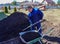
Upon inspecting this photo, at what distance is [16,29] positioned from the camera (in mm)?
4723

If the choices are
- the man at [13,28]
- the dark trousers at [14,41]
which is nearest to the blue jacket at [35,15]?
the man at [13,28]

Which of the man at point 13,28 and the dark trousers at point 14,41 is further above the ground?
the man at point 13,28

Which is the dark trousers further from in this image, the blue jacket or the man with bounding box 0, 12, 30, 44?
the blue jacket

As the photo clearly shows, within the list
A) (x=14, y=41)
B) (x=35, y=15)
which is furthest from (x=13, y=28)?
(x=35, y=15)

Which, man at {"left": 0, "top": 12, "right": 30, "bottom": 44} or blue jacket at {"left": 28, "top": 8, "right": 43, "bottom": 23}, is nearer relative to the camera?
man at {"left": 0, "top": 12, "right": 30, "bottom": 44}

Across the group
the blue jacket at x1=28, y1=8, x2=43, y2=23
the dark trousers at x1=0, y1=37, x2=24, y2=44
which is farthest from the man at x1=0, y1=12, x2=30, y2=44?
the blue jacket at x1=28, y1=8, x2=43, y2=23

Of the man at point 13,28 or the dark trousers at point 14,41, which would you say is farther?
the man at point 13,28

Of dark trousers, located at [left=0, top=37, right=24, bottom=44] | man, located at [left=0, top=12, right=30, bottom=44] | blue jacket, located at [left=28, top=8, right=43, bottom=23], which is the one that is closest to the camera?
dark trousers, located at [left=0, top=37, right=24, bottom=44]

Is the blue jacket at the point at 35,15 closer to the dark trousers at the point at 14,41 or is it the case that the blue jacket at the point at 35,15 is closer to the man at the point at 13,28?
the man at the point at 13,28

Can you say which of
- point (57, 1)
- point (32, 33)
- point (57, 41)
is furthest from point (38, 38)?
point (57, 1)

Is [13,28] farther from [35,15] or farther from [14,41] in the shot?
[35,15]

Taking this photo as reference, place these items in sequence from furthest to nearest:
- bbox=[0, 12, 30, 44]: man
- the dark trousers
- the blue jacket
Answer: the blue jacket → bbox=[0, 12, 30, 44]: man → the dark trousers

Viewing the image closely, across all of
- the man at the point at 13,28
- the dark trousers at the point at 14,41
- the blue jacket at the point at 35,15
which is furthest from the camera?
the blue jacket at the point at 35,15

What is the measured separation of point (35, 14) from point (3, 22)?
5.40 feet
